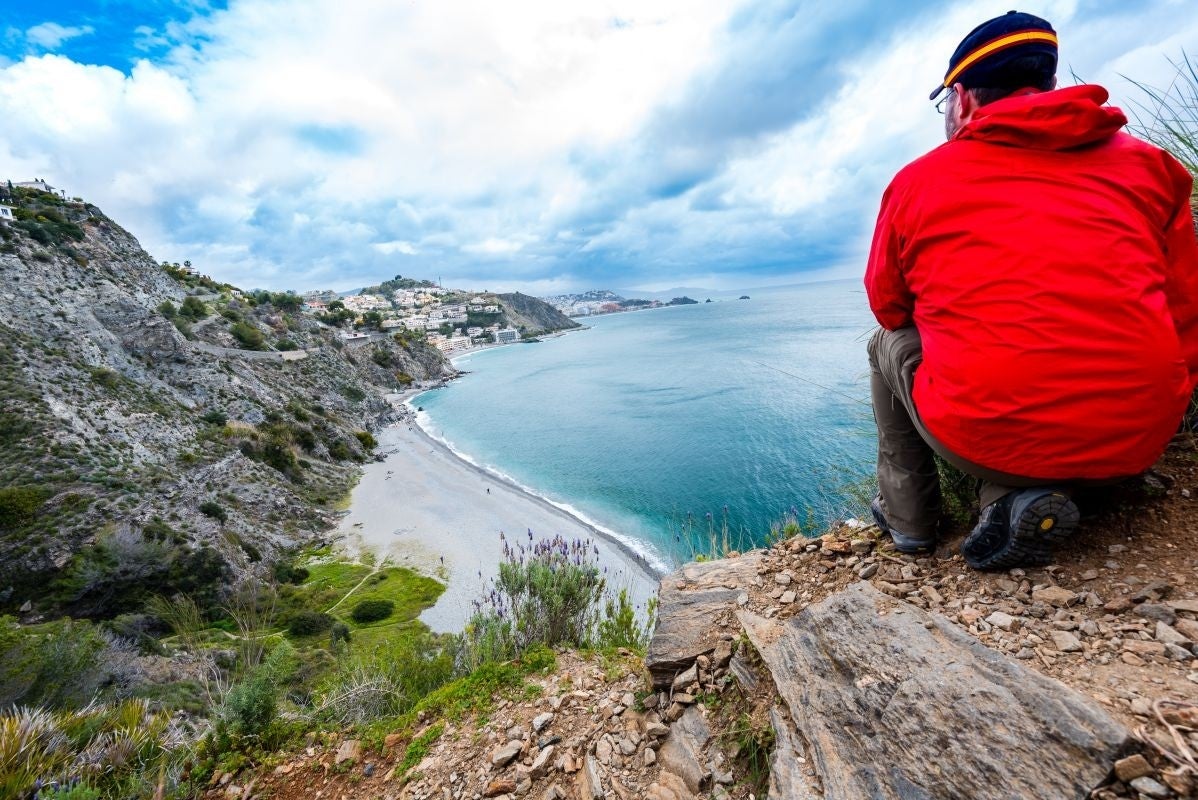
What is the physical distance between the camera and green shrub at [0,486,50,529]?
17.9 m

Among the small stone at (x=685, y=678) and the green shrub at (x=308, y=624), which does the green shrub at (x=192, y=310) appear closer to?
the green shrub at (x=308, y=624)

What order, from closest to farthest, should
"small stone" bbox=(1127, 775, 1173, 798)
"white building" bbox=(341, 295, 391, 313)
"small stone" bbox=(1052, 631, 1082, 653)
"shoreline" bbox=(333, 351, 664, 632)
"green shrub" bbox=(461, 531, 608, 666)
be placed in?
1. "small stone" bbox=(1127, 775, 1173, 798)
2. "small stone" bbox=(1052, 631, 1082, 653)
3. "green shrub" bbox=(461, 531, 608, 666)
4. "shoreline" bbox=(333, 351, 664, 632)
5. "white building" bbox=(341, 295, 391, 313)

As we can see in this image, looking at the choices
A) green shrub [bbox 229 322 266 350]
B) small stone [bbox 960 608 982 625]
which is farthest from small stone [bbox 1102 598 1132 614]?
green shrub [bbox 229 322 266 350]

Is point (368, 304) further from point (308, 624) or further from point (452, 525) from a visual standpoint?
point (308, 624)

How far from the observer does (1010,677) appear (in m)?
1.39

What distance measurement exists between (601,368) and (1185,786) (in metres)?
78.9

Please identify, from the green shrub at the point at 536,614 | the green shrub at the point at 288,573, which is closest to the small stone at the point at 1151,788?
the green shrub at the point at 536,614

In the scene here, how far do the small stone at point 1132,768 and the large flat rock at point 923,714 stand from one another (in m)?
0.02

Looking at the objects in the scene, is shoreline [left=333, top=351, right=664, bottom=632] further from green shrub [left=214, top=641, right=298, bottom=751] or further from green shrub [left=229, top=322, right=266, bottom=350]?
green shrub [left=229, top=322, right=266, bottom=350]

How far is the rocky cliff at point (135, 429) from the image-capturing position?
1802 cm

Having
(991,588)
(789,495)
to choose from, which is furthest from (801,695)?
(789,495)

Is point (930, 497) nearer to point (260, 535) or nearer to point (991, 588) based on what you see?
point (991, 588)

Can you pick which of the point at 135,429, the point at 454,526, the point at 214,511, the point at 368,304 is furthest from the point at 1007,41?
the point at 368,304

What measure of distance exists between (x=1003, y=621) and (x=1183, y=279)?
133 centimetres
